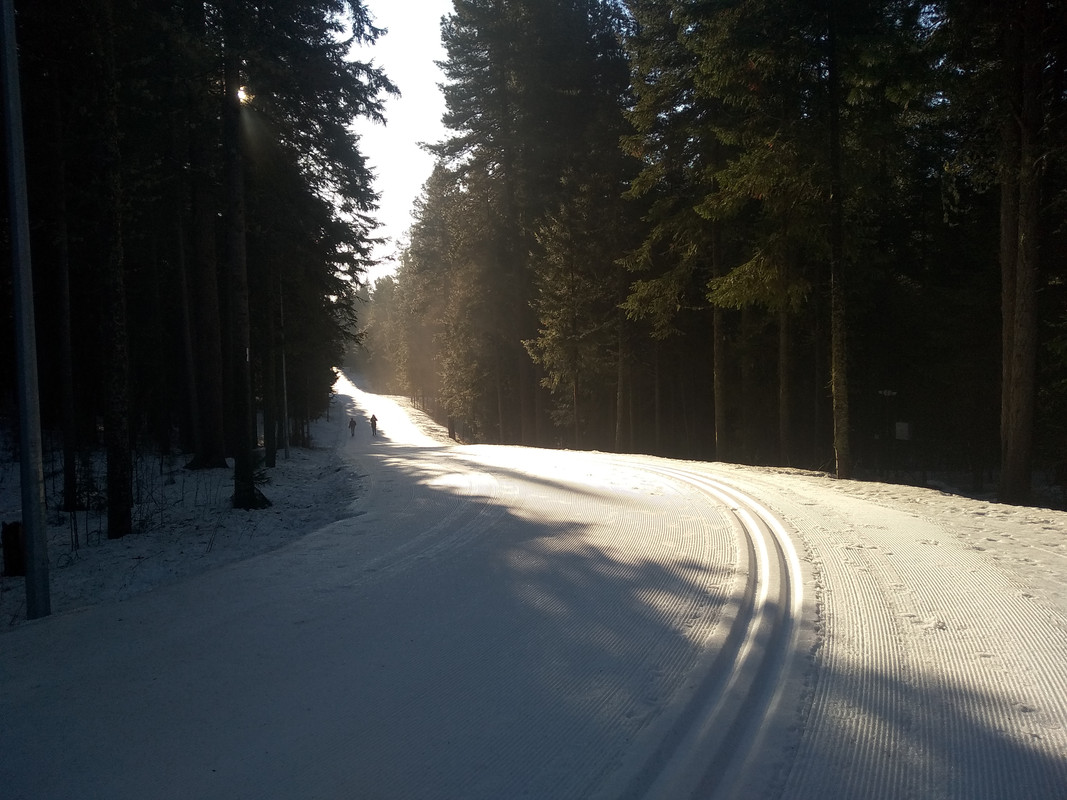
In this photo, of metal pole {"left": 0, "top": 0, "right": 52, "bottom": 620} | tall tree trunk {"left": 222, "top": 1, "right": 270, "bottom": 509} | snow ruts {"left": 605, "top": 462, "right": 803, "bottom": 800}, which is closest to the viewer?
snow ruts {"left": 605, "top": 462, "right": 803, "bottom": 800}

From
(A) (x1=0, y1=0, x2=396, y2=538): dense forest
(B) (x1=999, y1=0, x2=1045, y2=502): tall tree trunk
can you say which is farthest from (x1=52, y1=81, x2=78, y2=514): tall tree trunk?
(B) (x1=999, y1=0, x2=1045, y2=502): tall tree trunk

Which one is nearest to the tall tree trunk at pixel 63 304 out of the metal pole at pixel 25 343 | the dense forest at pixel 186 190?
the dense forest at pixel 186 190

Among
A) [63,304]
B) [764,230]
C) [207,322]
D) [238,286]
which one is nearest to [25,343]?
[238,286]

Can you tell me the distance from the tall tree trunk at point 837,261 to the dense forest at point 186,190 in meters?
9.37

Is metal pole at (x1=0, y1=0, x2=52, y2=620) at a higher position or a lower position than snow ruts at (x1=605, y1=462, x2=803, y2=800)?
higher

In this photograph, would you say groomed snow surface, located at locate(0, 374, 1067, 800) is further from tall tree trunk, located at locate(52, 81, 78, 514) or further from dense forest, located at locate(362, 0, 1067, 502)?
dense forest, located at locate(362, 0, 1067, 502)

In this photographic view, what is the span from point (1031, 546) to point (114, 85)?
13777 millimetres

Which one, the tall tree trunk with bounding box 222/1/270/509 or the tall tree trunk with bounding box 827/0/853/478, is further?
the tall tree trunk with bounding box 827/0/853/478

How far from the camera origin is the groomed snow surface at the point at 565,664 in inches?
148

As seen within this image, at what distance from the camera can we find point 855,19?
1491 centimetres

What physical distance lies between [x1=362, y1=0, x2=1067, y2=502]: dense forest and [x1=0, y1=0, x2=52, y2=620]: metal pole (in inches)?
516

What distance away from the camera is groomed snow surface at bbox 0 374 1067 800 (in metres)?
3.77

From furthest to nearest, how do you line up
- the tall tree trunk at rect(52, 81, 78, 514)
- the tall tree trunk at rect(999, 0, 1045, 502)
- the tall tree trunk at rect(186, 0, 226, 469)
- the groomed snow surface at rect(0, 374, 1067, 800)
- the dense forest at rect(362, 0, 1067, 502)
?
the tall tree trunk at rect(186, 0, 226, 469), the dense forest at rect(362, 0, 1067, 502), the tall tree trunk at rect(999, 0, 1045, 502), the tall tree trunk at rect(52, 81, 78, 514), the groomed snow surface at rect(0, 374, 1067, 800)

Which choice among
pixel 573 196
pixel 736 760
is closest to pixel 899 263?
pixel 573 196
